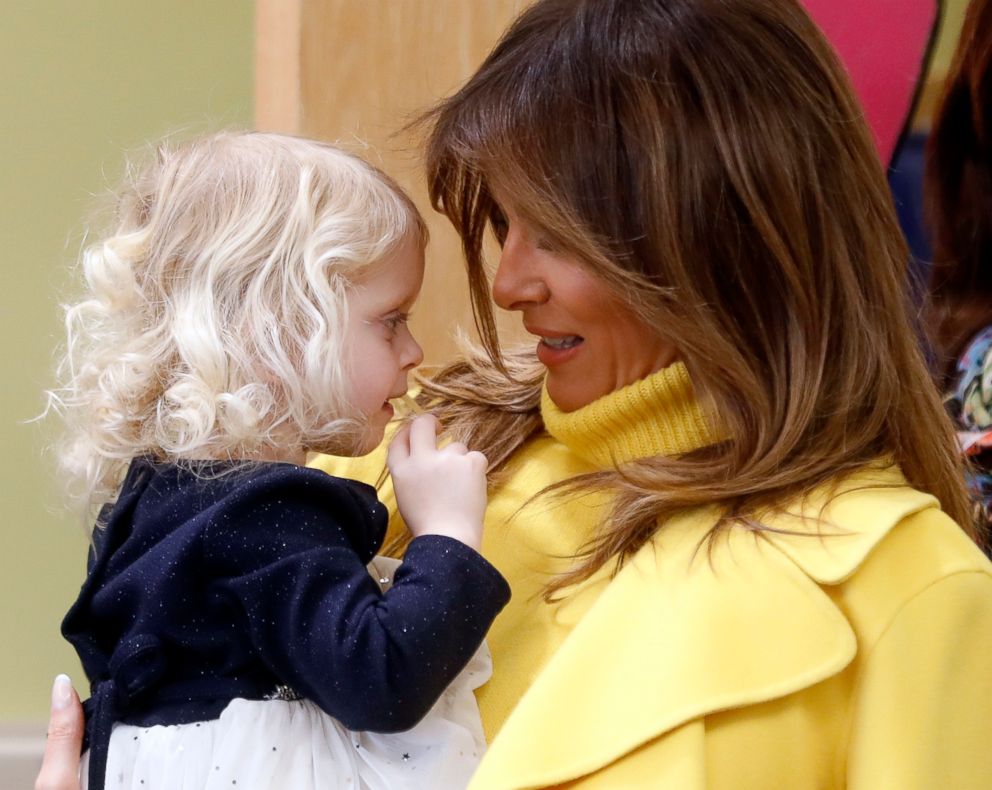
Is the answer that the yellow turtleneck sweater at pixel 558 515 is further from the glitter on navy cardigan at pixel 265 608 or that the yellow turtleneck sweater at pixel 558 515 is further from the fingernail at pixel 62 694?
the fingernail at pixel 62 694

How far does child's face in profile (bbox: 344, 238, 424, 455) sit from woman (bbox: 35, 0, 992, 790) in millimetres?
101

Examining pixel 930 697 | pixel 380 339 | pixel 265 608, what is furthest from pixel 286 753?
pixel 930 697

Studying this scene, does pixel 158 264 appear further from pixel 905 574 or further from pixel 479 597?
pixel 905 574

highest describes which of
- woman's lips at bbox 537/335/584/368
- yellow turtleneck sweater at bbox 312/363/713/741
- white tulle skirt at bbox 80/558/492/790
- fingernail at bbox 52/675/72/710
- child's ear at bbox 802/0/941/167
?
child's ear at bbox 802/0/941/167

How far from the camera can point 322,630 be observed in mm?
856

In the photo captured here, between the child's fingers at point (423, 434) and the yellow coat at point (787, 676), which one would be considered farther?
the child's fingers at point (423, 434)

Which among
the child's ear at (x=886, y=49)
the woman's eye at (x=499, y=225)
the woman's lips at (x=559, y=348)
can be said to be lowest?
the woman's lips at (x=559, y=348)

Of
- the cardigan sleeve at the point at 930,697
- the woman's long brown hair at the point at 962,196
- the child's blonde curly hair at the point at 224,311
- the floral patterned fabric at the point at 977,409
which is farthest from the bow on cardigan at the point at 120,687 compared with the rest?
the woman's long brown hair at the point at 962,196

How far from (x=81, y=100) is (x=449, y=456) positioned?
1297 mm

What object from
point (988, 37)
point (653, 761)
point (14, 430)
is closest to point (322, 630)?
point (653, 761)

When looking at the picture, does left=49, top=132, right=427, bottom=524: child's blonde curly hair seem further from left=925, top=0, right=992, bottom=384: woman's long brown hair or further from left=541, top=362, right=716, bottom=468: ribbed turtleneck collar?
left=925, top=0, right=992, bottom=384: woman's long brown hair

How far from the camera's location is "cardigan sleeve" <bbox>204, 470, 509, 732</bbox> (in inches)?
33.6

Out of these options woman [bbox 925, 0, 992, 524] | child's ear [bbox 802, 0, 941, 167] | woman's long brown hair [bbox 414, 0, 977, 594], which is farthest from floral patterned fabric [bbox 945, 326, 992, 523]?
woman's long brown hair [bbox 414, 0, 977, 594]

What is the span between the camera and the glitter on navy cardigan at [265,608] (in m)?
0.86
